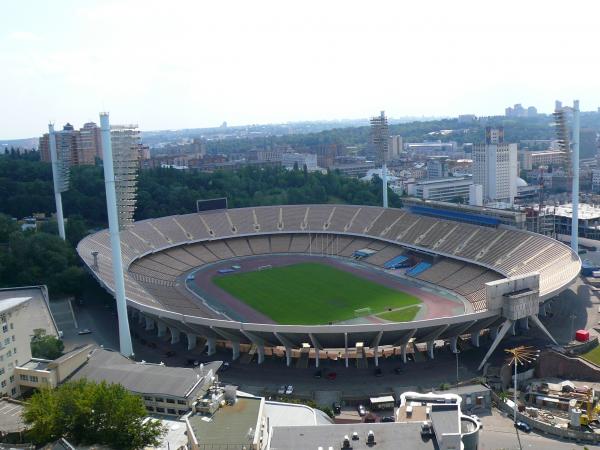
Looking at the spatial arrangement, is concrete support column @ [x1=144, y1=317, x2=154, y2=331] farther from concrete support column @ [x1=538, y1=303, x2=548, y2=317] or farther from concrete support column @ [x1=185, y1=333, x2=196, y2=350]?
concrete support column @ [x1=538, y1=303, x2=548, y2=317]

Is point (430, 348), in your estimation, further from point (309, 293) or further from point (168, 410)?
point (168, 410)

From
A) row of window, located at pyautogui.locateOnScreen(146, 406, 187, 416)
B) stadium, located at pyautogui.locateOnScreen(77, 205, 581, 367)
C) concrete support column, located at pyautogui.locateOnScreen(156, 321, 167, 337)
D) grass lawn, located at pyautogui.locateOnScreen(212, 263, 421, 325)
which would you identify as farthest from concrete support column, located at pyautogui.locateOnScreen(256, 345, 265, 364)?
row of window, located at pyautogui.locateOnScreen(146, 406, 187, 416)

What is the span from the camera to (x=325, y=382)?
42.1m

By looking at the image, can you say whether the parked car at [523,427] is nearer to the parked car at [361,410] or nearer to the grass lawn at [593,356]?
the parked car at [361,410]

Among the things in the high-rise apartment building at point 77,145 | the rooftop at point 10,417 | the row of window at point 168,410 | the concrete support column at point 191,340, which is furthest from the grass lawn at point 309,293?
the rooftop at point 10,417

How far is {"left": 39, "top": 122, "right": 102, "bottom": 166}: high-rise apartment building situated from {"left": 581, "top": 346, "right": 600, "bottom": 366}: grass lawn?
55082mm

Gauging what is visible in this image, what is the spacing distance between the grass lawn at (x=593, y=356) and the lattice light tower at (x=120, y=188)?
110ft

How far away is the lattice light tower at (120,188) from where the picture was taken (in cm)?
4488

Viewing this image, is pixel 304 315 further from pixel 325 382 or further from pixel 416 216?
pixel 416 216

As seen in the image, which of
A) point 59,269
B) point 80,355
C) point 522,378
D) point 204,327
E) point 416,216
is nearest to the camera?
point 80,355

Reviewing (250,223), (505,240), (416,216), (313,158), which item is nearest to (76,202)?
(250,223)

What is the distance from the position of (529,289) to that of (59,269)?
4484 cm

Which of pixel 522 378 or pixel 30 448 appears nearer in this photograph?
pixel 30 448

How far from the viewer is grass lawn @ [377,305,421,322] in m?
53.1
